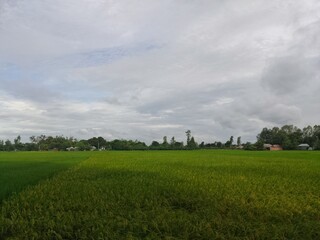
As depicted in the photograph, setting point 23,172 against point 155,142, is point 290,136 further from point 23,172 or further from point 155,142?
point 23,172

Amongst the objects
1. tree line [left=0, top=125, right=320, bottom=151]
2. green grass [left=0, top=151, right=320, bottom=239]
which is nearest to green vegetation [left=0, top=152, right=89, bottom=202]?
green grass [left=0, top=151, right=320, bottom=239]

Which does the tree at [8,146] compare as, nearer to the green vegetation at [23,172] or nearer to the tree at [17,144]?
the tree at [17,144]

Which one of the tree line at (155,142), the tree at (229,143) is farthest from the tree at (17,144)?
the tree at (229,143)

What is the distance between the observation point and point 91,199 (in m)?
8.83

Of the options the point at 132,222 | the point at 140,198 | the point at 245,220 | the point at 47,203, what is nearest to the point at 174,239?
the point at 132,222

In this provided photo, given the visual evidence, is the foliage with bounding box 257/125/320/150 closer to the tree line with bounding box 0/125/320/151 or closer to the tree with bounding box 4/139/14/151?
the tree line with bounding box 0/125/320/151

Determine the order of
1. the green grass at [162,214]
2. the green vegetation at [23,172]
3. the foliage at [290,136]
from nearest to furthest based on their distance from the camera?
the green grass at [162,214]
the green vegetation at [23,172]
the foliage at [290,136]

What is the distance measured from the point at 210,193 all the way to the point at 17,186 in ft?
22.2

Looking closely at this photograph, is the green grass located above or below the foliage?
below

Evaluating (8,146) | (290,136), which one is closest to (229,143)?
(290,136)

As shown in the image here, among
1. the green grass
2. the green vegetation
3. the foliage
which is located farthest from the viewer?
the foliage

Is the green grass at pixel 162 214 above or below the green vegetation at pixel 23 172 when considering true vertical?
below

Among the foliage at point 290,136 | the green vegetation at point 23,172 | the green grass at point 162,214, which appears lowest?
the green grass at point 162,214

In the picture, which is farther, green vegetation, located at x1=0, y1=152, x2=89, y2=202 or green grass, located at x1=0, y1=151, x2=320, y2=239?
green vegetation, located at x1=0, y1=152, x2=89, y2=202
